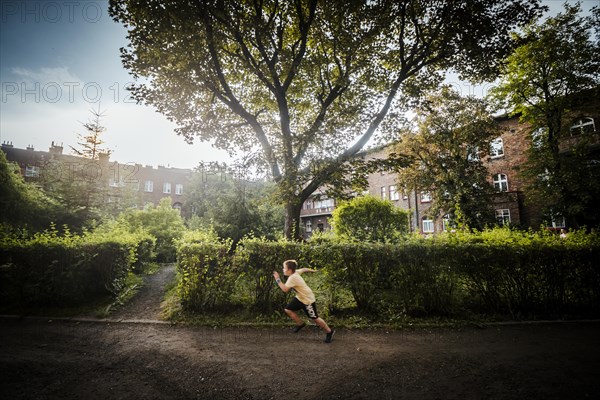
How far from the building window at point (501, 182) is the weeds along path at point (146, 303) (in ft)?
96.7

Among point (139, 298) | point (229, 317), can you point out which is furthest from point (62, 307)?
point (229, 317)

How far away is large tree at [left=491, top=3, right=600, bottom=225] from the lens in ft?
55.2

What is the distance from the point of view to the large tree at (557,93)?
16828 millimetres

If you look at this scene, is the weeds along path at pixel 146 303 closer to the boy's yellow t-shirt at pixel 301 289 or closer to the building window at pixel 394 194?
the boy's yellow t-shirt at pixel 301 289

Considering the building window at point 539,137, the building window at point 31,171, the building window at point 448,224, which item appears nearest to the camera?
the building window at point 448,224

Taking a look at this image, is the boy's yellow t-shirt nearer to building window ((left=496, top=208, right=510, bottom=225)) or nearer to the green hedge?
the green hedge

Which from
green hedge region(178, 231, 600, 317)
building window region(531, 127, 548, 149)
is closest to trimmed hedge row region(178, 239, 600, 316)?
green hedge region(178, 231, 600, 317)

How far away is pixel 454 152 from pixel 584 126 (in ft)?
35.3

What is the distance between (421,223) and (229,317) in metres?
29.6

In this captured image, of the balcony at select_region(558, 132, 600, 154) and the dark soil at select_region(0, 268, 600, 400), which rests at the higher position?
the balcony at select_region(558, 132, 600, 154)

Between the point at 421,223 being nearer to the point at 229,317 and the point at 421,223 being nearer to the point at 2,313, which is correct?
the point at 229,317

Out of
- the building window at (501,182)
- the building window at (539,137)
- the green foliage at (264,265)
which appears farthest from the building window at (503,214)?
the green foliage at (264,265)

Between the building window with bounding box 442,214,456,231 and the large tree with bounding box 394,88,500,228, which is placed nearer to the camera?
the building window with bounding box 442,214,456,231

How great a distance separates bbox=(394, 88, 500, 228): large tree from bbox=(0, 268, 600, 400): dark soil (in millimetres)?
16433
